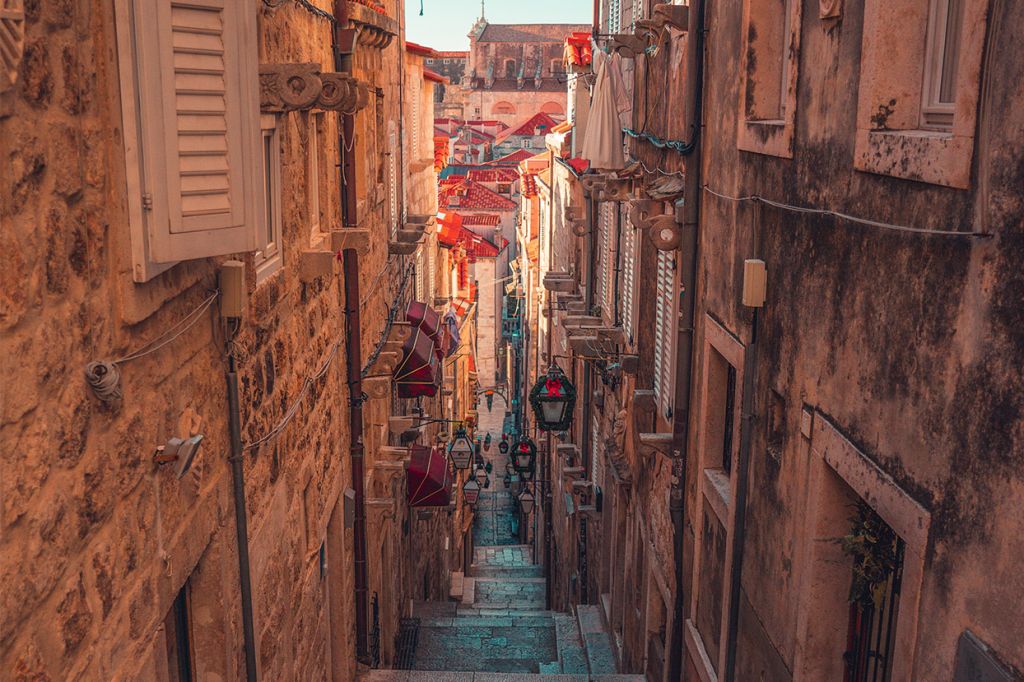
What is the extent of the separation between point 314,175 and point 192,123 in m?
4.50

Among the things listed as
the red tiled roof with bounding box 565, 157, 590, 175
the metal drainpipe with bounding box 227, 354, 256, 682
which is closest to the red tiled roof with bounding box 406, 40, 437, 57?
the red tiled roof with bounding box 565, 157, 590, 175

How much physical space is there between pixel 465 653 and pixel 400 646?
1.03 metres

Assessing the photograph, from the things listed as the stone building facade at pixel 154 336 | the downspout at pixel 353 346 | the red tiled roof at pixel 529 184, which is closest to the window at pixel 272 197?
the stone building facade at pixel 154 336

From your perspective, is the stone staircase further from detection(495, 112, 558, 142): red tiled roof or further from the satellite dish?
detection(495, 112, 558, 142): red tiled roof

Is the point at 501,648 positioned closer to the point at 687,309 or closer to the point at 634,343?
the point at 634,343

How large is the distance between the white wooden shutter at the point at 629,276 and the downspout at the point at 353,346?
3478mm

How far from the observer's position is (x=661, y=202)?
34.0ft

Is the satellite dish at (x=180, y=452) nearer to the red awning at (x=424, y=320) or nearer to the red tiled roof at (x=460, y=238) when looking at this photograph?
the red awning at (x=424, y=320)

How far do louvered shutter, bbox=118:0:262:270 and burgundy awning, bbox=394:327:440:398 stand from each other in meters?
9.68

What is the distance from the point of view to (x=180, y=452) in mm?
4418

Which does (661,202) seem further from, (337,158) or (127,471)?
(127,471)

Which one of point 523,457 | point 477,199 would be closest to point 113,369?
point 523,457

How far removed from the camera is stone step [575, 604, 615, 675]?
13.6m

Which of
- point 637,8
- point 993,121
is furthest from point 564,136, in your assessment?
point 993,121
